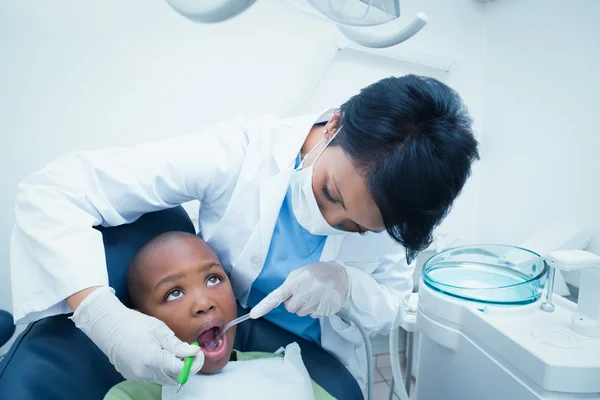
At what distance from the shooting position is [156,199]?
3.19ft

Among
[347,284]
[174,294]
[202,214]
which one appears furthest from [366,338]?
[202,214]

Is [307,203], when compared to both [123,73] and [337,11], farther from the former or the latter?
[123,73]

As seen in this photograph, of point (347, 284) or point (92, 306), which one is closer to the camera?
point (92, 306)

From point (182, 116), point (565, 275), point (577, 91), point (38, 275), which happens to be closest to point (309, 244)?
point (38, 275)

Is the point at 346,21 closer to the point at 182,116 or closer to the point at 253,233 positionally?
the point at 253,233

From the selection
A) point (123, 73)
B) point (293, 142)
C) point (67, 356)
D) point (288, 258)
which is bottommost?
point (67, 356)

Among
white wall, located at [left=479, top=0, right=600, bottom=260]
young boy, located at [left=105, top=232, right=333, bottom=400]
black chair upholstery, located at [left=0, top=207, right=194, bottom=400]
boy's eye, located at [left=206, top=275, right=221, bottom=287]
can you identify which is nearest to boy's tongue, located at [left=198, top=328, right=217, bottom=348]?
young boy, located at [left=105, top=232, right=333, bottom=400]

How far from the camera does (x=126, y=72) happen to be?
152 centimetres

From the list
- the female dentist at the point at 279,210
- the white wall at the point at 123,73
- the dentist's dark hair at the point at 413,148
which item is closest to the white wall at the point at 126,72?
the white wall at the point at 123,73

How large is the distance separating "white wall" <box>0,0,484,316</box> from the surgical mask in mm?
858

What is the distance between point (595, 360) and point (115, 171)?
1155 mm

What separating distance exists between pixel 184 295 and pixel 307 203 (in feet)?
1.33

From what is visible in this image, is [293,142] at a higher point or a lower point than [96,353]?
higher

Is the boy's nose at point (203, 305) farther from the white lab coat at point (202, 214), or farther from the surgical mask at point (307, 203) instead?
the surgical mask at point (307, 203)
